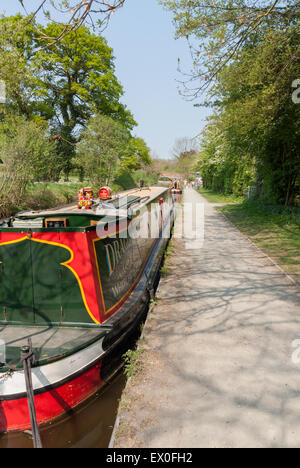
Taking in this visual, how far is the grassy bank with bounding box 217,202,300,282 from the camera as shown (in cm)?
758

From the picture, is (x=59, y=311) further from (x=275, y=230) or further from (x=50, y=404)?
(x=275, y=230)

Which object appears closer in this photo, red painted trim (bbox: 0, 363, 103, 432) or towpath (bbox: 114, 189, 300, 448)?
towpath (bbox: 114, 189, 300, 448)

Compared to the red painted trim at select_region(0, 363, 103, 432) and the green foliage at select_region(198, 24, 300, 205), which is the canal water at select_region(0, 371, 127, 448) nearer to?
the red painted trim at select_region(0, 363, 103, 432)

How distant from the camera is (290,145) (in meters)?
12.8

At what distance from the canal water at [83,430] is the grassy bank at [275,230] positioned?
14.5 ft

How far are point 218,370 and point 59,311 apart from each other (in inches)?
73.7

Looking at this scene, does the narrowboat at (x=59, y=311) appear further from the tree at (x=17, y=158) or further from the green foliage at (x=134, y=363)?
the tree at (x=17, y=158)

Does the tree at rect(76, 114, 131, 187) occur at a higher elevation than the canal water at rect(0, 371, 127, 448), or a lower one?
higher

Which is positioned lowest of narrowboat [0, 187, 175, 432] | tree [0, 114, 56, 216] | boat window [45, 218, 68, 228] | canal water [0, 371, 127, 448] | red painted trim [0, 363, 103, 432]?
canal water [0, 371, 127, 448]

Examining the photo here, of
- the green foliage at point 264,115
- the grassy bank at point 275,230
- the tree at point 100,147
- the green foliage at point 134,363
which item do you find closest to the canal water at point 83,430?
the green foliage at point 134,363

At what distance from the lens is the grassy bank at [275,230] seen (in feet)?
24.9

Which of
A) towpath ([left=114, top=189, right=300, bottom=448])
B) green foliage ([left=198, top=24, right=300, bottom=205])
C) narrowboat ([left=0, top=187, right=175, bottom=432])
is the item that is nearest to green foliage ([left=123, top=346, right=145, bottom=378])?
towpath ([left=114, top=189, right=300, bottom=448])

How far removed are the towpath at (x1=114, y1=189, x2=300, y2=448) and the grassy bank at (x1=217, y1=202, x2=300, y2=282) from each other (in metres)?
1.44
